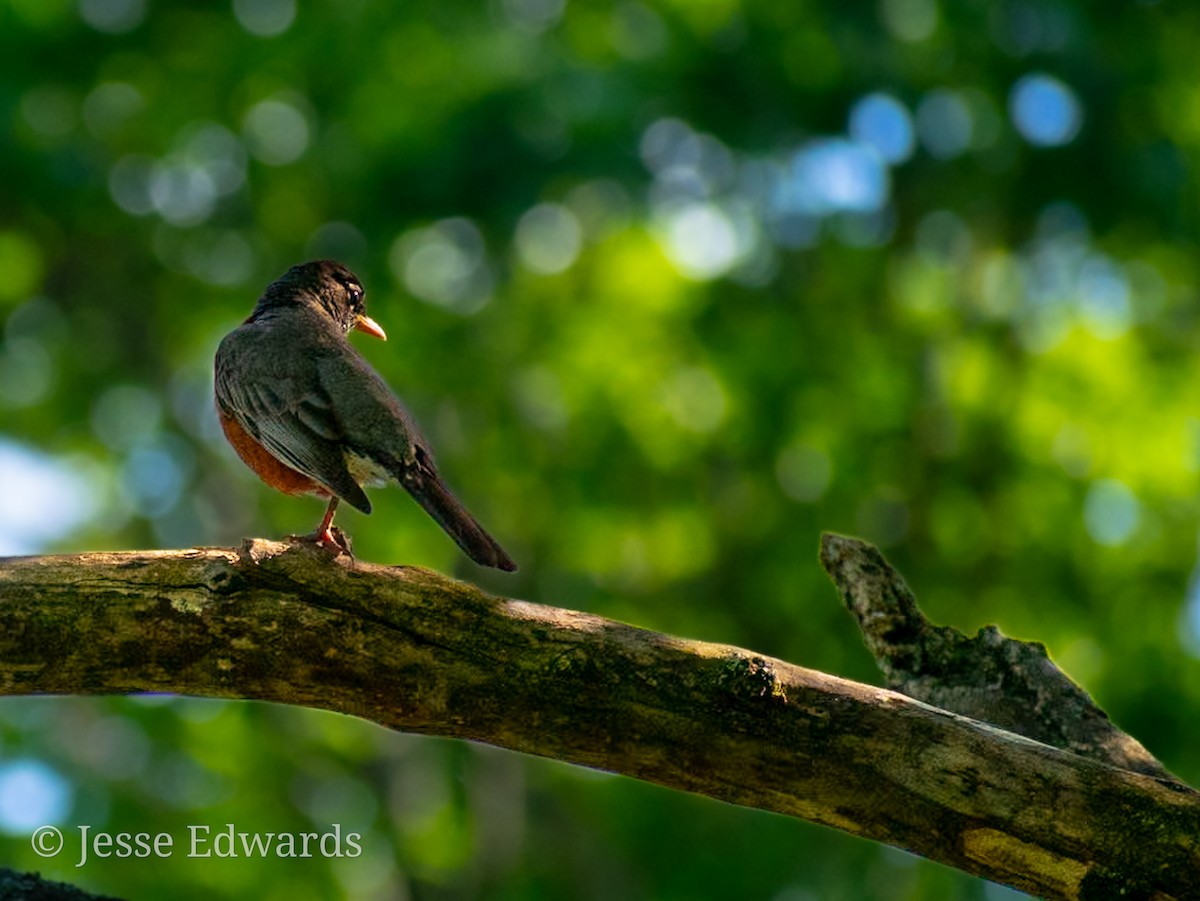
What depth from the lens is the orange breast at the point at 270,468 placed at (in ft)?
17.3

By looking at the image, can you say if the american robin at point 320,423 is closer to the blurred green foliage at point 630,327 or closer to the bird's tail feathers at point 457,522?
the bird's tail feathers at point 457,522

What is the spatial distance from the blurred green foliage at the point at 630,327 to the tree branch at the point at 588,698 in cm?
671

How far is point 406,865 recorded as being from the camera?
35.7ft

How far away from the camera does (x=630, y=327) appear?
40.9 feet

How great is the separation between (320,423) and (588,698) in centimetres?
192

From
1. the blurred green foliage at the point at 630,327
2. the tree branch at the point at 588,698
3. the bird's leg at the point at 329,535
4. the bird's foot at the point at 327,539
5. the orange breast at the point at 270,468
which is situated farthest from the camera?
the blurred green foliage at the point at 630,327

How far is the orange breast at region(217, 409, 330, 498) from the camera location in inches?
207

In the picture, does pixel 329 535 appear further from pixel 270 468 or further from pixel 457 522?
pixel 270 468

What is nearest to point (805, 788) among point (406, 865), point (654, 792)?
point (654, 792)

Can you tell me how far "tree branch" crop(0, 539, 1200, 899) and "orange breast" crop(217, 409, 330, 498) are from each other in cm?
156

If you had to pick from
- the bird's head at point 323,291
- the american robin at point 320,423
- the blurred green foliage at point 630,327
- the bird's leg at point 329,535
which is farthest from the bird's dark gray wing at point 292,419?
the blurred green foliage at point 630,327

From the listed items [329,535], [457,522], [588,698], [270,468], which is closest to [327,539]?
[329,535]

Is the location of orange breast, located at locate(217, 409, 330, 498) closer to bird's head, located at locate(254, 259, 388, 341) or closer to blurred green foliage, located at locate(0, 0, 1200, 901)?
bird's head, located at locate(254, 259, 388, 341)

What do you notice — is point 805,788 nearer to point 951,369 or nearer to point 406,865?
point 406,865
